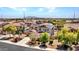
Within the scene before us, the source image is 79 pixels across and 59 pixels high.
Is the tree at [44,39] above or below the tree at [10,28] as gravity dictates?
below

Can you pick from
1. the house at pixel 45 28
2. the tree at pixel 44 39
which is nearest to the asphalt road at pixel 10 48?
the tree at pixel 44 39

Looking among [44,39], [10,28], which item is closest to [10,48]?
[10,28]

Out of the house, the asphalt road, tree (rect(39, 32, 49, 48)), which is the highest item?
the house

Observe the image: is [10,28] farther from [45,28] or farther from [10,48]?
[45,28]

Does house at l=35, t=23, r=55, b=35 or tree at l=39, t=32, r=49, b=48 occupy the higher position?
house at l=35, t=23, r=55, b=35

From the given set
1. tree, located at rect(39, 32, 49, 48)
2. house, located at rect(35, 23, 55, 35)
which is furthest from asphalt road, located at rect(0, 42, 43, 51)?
house, located at rect(35, 23, 55, 35)

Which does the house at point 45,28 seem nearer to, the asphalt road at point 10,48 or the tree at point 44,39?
the tree at point 44,39

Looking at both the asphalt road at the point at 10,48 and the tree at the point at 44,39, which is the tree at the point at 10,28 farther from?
the tree at the point at 44,39

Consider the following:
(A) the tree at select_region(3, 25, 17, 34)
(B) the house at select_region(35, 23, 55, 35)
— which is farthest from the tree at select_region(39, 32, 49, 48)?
(A) the tree at select_region(3, 25, 17, 34)

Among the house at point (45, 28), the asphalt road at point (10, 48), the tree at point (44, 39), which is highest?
the house at point (45, 28)

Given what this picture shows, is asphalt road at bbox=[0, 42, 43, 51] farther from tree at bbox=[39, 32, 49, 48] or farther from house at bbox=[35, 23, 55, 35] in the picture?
house at bbox=[35, 23, 55, 35]
